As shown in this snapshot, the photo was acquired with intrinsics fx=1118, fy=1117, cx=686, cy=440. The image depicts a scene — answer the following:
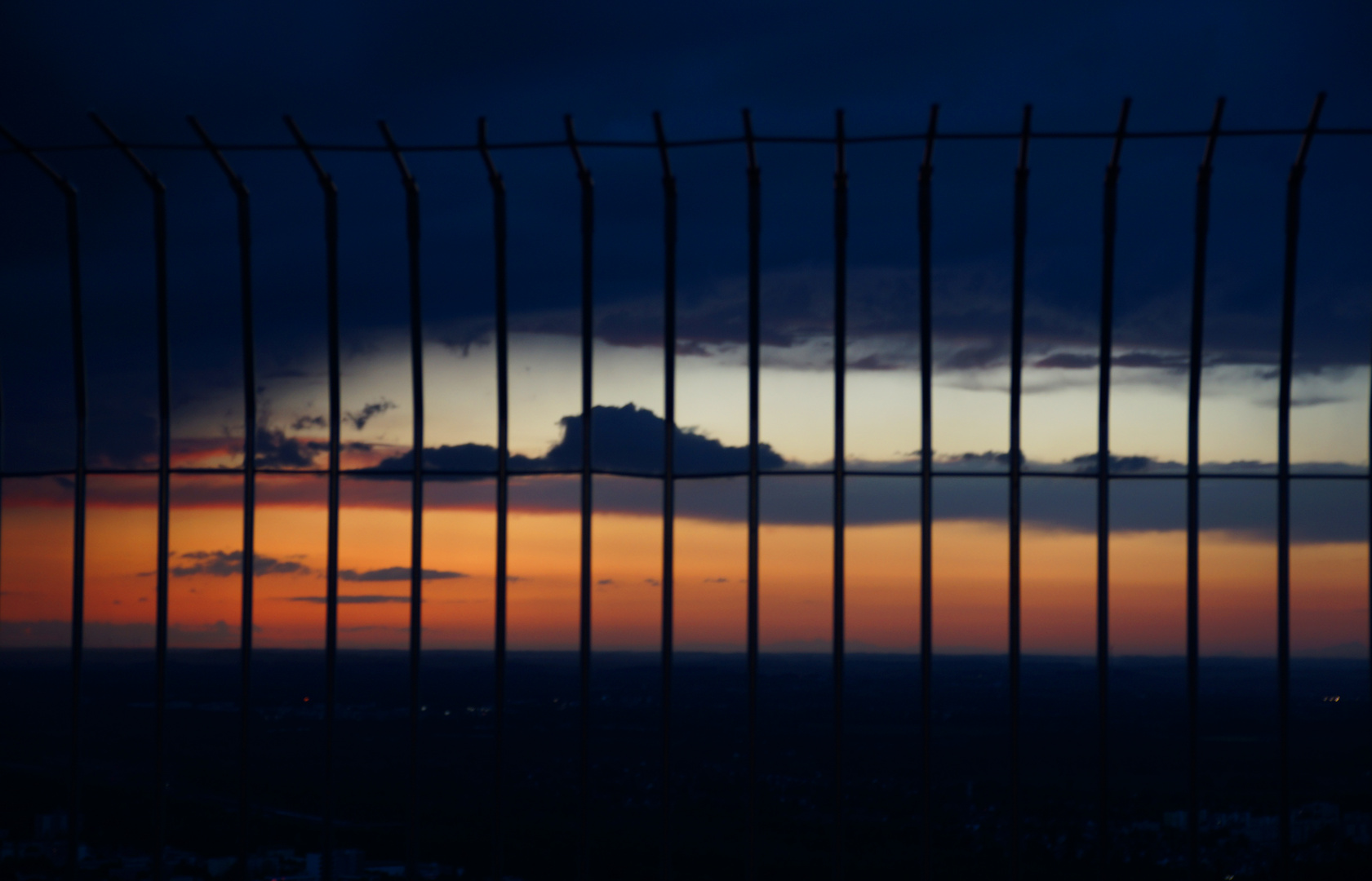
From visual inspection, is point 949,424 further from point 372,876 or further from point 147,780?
point 147,780

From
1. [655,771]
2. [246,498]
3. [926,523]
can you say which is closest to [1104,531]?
[926,523]

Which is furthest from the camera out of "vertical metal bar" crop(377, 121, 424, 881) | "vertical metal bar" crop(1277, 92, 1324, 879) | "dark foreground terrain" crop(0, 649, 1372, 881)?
"dark foreground terrain" crop(0, 649, 1372, 881)

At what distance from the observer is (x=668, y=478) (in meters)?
6.82

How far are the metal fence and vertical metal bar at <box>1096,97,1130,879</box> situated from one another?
11 millimetres

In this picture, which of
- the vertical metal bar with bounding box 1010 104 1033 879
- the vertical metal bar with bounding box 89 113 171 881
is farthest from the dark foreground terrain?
the vertical metal bar with bounding box 1010 104 1033 879

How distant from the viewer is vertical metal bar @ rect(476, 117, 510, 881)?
22.5ft

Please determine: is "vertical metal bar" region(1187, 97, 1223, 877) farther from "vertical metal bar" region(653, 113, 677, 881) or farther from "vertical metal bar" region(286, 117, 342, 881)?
"vertical metal bar" region(286, 117, 342, 881)

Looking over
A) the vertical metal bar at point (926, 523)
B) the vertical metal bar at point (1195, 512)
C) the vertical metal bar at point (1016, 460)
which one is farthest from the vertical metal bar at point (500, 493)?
the vertical metal bar at point (1195, 512)

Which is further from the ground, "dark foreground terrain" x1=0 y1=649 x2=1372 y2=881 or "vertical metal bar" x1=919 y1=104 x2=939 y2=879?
"vertical metal bar" x1=919 y1=104 x2=939 y2=879

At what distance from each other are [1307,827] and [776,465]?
4199 millimetres

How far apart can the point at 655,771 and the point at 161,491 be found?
3.75 m

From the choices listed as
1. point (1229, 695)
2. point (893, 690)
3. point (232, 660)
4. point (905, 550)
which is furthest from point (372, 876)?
point (1229, 695)

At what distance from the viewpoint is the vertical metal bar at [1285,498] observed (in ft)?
21.3

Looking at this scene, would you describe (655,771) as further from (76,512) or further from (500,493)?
(76,512)
